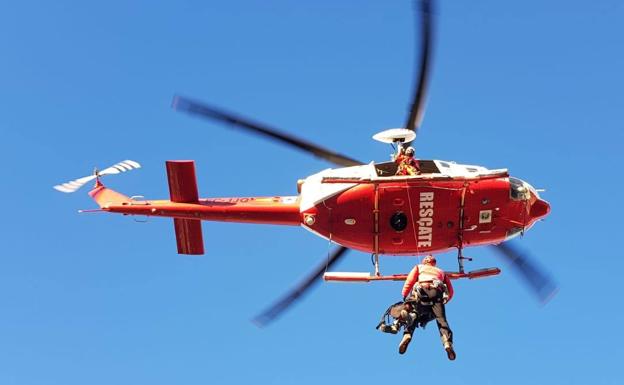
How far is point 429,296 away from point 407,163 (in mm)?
3467

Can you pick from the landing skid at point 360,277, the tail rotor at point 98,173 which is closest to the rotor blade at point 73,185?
the tail rotor at point 98,173

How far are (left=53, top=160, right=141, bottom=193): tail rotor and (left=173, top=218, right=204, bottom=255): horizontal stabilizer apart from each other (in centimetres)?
213

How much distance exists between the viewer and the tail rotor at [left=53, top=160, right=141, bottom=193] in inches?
858

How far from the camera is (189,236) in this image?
2208cm

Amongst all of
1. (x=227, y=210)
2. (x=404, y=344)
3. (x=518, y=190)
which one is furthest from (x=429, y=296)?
(x=227, y=210)

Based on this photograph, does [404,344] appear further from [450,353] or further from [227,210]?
[227,210]

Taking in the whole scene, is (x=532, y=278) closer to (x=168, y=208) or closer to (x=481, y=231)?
(x=481, y=231)

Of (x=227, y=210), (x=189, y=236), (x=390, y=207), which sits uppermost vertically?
(x=227, y=210)

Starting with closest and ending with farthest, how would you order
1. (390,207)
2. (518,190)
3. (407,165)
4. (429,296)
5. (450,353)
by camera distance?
1. (450,353)
2. (429,296)
3. (390,207)
4. (407,165)
5. (518,190)

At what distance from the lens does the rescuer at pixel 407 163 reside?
19.6 metres

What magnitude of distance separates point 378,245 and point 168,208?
17.2ft

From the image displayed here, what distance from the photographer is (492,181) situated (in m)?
19.6

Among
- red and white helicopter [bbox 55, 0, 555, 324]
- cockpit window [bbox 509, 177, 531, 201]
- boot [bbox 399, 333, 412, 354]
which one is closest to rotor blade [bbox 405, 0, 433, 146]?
red and white helicopter [bbox 55, 0, 555, 324]

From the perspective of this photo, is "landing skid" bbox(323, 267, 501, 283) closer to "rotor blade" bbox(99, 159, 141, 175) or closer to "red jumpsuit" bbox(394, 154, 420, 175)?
"red jumpsuit" bbox(394, 154, 420, 175)
